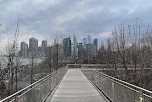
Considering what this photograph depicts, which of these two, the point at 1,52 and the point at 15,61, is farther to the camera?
the point at 15,61

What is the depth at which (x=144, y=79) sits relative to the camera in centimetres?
1365

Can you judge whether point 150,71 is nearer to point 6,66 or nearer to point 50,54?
point 6,66

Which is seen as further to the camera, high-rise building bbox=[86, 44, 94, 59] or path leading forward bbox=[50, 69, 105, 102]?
high-rise building bbox=[86, 44, 94, 59]

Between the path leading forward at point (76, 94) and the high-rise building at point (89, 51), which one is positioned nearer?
the path leading forward at point (76, 94)

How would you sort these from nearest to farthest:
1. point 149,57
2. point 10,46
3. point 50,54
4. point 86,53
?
1. point 149,57
2. point 10,46
3. point 50,54
4. point 86,53

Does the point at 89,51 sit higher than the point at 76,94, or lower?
higher

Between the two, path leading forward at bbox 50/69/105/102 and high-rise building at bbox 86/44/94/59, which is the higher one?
high-rise building at bbox 86/44/94/59

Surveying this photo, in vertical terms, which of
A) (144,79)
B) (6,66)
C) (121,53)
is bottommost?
(144,79)

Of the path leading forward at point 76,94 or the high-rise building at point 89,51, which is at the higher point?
the high-rise building at point 89,51

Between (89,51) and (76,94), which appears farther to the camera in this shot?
(89,51)

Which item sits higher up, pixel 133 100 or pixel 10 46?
pixel 10 46

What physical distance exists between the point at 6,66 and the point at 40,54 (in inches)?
762

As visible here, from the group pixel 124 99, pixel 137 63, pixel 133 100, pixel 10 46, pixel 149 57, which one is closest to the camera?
pixel 133 100

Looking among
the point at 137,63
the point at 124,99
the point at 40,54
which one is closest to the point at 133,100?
the point at 124,99
